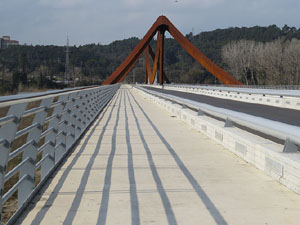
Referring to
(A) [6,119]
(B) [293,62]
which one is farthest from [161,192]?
(B) [293,62]

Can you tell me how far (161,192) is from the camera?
651cm

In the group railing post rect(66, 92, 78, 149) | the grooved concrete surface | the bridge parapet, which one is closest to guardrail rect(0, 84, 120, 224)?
the grooved concrete surface

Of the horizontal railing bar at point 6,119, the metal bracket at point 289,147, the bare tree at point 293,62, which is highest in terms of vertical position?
the bare tree at point 293,62

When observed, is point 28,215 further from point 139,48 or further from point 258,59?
point 258,59

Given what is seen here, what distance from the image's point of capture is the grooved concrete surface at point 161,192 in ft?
17.4

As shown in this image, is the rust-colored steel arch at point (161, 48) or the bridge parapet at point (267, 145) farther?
the rust-colored steel arch at point (161, 48)

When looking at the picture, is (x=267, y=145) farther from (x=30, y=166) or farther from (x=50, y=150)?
(x=30, y=166)

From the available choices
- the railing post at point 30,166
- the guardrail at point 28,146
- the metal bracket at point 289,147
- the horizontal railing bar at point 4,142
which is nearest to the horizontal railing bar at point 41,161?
the guardrail at point 28,146

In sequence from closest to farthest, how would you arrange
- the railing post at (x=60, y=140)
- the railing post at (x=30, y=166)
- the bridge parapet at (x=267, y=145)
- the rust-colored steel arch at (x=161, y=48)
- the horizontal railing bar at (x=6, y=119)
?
the horizontal railing bar at (x=6, y=119) → the railing post at (x=30, y=166) → the bridge parapet at (x=267, y=145) → the railing post at (x=60, y=140) → the rust-colored steel arch at (x=161, y=48)

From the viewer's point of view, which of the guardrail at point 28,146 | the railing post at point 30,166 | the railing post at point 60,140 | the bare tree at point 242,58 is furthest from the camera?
the bare tree at point 242,58

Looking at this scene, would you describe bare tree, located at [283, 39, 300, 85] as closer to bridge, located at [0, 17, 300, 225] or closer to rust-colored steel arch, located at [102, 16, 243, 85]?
rust-colored steel arch, located at [102, 16, 243, 85]

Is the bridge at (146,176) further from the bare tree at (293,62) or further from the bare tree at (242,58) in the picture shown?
the bare tree at (242,58)

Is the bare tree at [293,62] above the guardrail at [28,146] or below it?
above

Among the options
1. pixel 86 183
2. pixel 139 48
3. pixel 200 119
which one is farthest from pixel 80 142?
pixel 139 48
